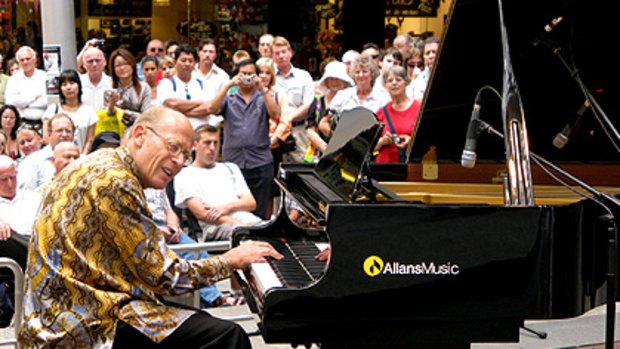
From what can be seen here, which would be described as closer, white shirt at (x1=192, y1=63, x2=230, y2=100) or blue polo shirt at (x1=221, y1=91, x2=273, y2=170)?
blue polo shirt at (x1=221, y1=91, x2=273, y2=170)

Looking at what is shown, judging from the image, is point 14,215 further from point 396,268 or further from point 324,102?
point 324,102

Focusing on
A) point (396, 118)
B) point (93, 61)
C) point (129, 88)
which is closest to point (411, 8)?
point (93, 61)

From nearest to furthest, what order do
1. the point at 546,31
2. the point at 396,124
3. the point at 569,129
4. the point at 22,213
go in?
the point at 546,31, the point at 569,129, the point at 22,213, the point at 396,124

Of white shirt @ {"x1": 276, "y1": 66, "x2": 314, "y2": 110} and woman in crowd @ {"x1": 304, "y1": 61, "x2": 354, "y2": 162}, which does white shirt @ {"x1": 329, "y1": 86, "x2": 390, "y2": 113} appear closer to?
woman in crowd @ {"x1": 304, "y1": 61, "x2": 354, "y2": 162}

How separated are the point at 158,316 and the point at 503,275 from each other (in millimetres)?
1523

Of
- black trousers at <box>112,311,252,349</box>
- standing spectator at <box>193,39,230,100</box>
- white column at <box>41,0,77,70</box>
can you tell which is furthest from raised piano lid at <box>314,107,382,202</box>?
white column at <box>41,0,77,70</box>

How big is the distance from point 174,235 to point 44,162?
1643 mm

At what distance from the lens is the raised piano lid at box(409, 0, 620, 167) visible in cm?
577

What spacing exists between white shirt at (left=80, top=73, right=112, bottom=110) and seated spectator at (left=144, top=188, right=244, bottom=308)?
3079 mm

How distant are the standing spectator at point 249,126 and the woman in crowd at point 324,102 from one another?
1.35 feet

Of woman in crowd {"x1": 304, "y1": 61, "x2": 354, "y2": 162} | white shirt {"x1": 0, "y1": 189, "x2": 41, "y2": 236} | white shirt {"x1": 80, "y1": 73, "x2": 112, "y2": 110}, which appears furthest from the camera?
white shirt {"x1": 80, "y1": 73, "x2": 112, "y2": 110}

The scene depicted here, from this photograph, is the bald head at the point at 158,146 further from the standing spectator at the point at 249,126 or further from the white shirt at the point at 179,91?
the white shirt at the point at 179,91

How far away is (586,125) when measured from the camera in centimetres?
636

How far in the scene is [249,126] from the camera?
30.3 ft
